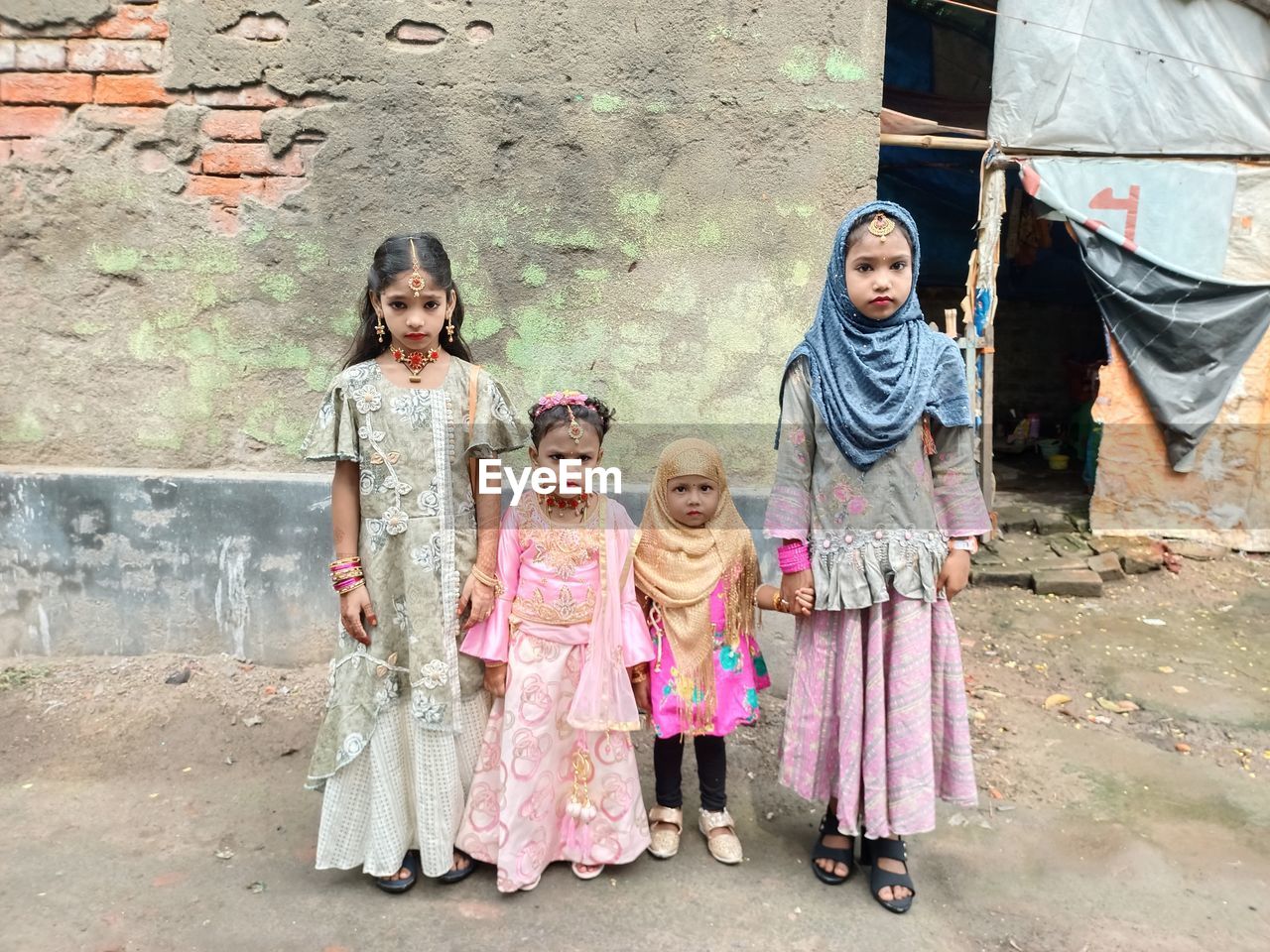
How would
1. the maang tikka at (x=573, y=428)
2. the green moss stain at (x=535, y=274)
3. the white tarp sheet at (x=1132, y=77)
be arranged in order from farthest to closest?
the white tarp sheet at (x=1132, y=77) < the green moss stain at (x=535, y=274) < the maang tikka at (x=573, y=428)

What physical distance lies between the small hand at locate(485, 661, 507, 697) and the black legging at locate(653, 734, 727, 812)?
0.49 m

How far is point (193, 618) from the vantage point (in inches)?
135

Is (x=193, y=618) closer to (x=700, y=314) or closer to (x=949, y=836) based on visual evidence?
(x=700, y=314)

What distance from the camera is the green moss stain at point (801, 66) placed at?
3219mm

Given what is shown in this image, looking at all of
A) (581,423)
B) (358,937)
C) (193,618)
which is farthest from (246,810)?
(581,423)

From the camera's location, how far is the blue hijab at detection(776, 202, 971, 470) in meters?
2.03

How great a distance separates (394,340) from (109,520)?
2.01 metres

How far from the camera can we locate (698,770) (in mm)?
2400

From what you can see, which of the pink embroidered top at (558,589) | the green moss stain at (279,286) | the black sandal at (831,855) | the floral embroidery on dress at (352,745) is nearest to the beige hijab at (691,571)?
the pink embroidered top at (558,589)

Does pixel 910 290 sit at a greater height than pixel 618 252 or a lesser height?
lesser

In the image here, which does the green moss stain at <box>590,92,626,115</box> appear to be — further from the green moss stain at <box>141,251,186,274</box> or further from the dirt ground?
the dirt ground

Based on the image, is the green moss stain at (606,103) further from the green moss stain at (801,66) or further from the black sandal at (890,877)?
the black sandal at (890,877)

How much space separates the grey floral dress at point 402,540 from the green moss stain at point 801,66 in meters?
1.98

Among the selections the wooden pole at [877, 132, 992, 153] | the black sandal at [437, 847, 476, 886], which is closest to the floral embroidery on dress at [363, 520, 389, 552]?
the black sandal at [437, 847, 476, 886]
